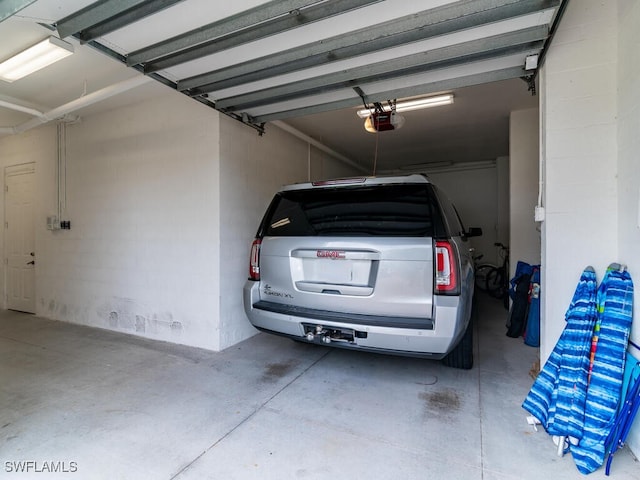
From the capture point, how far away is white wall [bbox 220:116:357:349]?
3.76 m

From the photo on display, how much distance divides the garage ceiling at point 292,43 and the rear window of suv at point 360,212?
3.35 feet

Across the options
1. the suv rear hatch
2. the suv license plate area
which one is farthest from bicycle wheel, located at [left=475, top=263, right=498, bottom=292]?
the suv license plate area

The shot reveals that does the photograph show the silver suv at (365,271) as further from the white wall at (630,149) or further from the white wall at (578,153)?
the white wall at (630,149)

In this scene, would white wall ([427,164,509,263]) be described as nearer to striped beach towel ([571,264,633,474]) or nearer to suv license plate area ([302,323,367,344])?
striped beach towel ([571,264,633,474])

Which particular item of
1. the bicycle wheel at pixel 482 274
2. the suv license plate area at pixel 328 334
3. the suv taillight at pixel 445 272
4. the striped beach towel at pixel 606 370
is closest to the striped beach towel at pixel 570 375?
the striped beach towel at pixel 606 370

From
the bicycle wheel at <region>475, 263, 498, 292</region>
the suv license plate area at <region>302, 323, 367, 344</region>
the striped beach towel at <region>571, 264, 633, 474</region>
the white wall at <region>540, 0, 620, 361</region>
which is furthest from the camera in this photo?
the bicycle wheel at <region>475, 263, 498, 292</region>

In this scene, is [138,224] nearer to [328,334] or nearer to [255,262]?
[255,262]

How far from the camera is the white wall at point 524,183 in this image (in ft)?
14.9

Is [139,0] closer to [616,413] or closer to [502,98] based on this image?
[616,413]

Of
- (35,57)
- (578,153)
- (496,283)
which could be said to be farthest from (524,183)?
(35,57)

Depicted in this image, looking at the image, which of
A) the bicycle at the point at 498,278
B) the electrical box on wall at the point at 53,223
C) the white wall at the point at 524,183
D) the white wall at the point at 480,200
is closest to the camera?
the white wall at the point at 524,183

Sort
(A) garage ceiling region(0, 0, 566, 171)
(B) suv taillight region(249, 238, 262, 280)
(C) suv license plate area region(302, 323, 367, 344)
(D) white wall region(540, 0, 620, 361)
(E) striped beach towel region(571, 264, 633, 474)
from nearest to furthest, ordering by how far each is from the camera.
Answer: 1. (E) striped beach towel region(571, 264, 633, 474)
2. (A) garage ceiling region(0, 0, 566, 171)
3. (D) white wall region(540, 0, 620, 361)
4. (C) suv license plate area region(302, 323, 367, 344)
5. (B) suv taillight region(249, 238, 262, 280)

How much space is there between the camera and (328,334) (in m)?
2.59

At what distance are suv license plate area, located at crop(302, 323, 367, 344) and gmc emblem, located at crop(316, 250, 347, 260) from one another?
550mm
